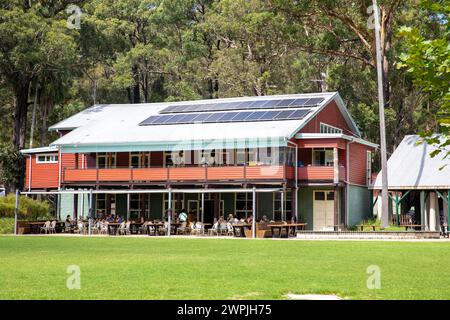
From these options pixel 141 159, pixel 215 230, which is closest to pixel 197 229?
pixel 215 230

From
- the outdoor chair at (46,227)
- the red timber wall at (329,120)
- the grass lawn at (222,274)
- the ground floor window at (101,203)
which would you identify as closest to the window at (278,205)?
the red timber wall at (329,120)

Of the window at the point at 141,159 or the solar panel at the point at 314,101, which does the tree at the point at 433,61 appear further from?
the window at the point at 141,159

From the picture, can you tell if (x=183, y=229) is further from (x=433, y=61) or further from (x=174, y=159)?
→ (x=433, y=61)

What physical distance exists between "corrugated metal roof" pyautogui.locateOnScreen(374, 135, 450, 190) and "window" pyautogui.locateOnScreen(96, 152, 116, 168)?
667 inches

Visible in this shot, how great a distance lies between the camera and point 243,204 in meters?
46.0

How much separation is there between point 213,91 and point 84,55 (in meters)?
11.0

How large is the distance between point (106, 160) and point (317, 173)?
567 inches

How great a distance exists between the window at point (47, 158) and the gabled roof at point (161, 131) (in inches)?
67.7

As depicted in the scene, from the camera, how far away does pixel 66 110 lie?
212ft

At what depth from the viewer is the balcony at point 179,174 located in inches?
1630

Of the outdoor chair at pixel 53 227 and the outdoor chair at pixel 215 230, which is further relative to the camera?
the outdoor chair at pixel 53 227

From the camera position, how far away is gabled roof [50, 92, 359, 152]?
41594mm
